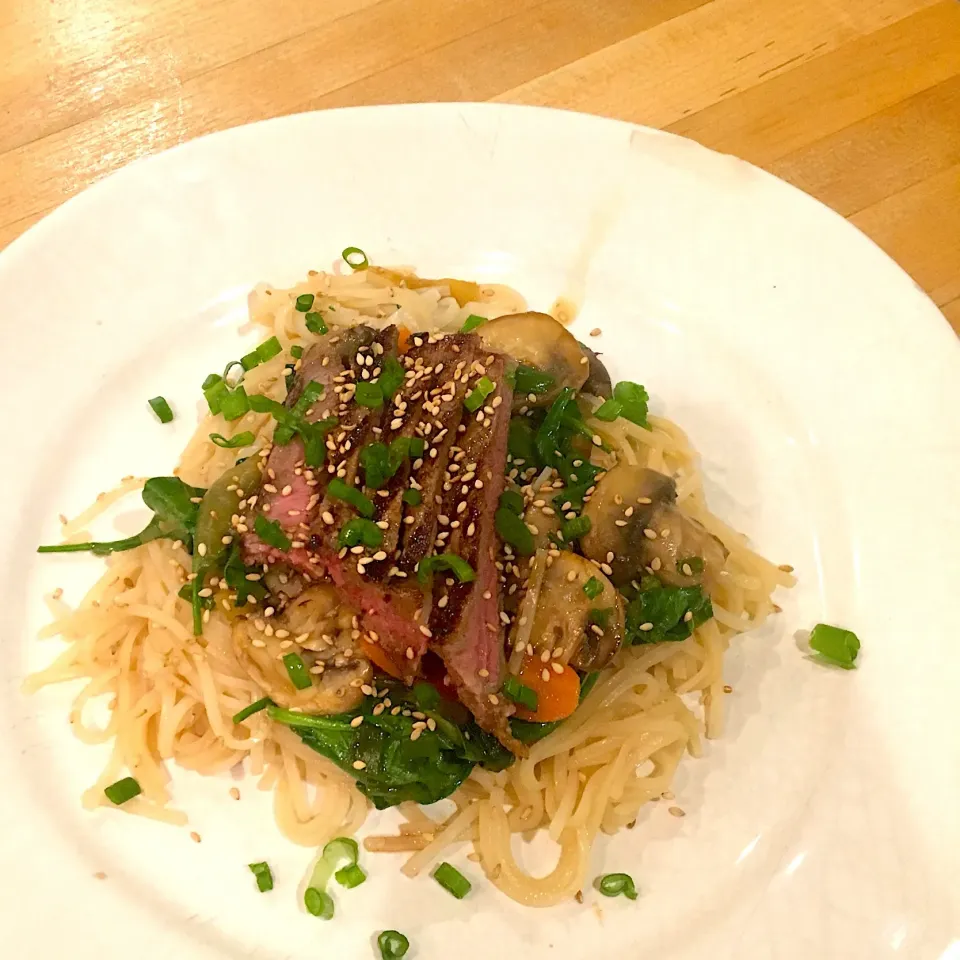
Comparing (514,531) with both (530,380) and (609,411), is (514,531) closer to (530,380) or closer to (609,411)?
(530,380)

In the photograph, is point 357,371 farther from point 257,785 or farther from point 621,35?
point 621,35

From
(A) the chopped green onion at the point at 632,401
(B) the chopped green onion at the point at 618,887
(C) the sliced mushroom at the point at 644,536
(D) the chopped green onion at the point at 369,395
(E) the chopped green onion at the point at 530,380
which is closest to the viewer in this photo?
(B) the chopped green onion at the point at 618,887

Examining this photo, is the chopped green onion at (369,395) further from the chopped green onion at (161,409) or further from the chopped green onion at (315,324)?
the chopped green onion at (161,409)

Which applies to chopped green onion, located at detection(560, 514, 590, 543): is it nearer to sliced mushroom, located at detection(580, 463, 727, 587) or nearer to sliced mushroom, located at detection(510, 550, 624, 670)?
sliced mushroom, located at detection(580, 463, 727, 587)

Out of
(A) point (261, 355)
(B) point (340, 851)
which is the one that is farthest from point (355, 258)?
(B) point (340, 851)

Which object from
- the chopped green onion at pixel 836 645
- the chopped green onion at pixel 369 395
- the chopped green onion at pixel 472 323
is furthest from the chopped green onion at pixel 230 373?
the chopped green onion at pixel 836 645

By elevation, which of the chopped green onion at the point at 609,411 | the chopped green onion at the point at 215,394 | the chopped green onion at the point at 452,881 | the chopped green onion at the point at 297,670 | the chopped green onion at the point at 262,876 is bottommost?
the chopped green onion at the point at 452,881
